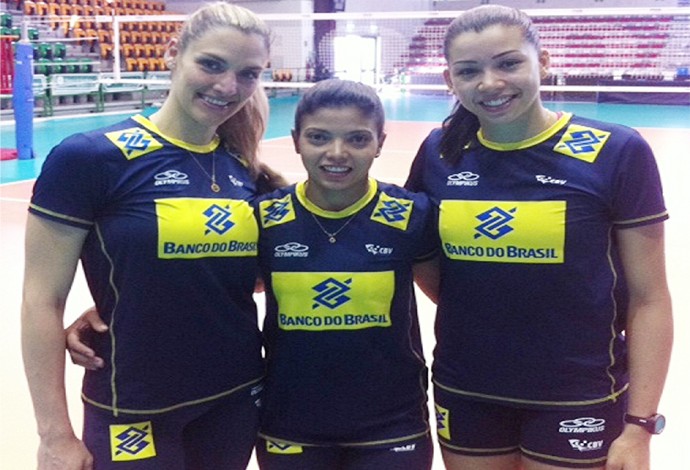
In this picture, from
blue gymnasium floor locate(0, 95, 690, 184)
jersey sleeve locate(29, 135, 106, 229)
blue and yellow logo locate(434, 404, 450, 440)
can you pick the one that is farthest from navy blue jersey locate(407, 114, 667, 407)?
blue gymnasium floor locate(0, 95, 690, 184)

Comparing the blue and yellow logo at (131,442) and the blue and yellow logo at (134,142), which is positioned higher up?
the blue and yellow logo at (134,142)

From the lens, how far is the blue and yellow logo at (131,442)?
6.30 feet

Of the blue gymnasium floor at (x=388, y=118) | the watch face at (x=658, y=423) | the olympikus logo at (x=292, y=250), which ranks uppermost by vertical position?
the olympikus logo at (x=292, y=250)

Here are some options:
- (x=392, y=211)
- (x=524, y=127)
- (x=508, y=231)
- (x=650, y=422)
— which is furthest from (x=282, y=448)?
(x=524, y=127)

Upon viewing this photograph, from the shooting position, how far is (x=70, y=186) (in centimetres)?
183

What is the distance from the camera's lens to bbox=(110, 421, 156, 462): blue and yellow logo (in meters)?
1.92

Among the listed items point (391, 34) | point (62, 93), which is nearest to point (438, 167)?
point (62, 93)

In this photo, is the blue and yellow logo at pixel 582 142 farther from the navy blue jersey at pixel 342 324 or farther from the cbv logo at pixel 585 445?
the cbv logo at pixel 585 445

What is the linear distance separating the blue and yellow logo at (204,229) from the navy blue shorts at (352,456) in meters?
0.54

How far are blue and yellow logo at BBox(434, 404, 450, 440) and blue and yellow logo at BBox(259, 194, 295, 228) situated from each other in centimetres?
67

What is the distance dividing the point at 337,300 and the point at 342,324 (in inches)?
2.6

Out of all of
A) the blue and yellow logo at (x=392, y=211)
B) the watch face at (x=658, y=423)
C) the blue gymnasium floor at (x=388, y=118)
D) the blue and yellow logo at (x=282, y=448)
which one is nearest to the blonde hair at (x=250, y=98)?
the blue and yellow logo at (x=392, y=211)

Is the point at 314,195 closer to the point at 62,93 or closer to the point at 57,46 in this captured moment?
the point at 62,93

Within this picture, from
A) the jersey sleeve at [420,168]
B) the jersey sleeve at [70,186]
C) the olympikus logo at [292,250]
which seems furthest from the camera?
the jersey sleeve at [420,168]
